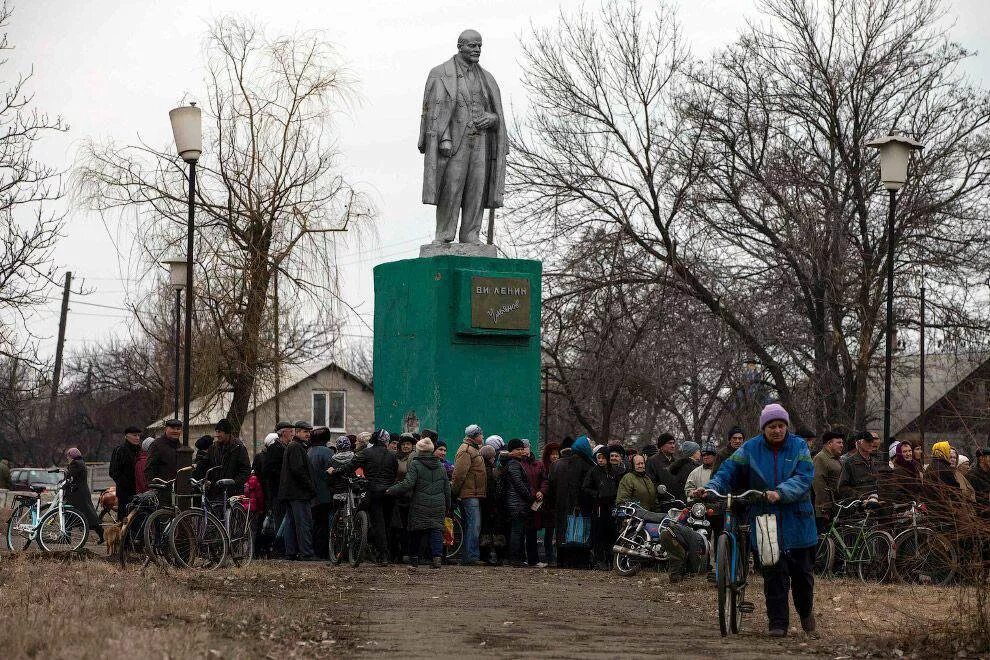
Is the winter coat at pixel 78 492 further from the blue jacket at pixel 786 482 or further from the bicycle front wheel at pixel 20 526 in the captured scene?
the blue jacket at pixel 786 482

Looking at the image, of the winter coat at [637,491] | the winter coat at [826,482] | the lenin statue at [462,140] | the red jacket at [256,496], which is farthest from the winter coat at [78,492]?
the winter coat at [826,482]

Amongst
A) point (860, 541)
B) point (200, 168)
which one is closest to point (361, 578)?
point (860, 541)

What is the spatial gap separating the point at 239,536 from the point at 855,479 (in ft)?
21.0

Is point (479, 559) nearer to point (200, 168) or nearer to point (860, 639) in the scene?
point (860, 639)

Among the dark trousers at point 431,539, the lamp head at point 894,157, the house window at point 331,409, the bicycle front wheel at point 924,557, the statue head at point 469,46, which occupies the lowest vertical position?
the bicycle front wheel at point 924,557

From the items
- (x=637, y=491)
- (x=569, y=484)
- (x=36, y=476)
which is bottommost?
(x=637, y=491)

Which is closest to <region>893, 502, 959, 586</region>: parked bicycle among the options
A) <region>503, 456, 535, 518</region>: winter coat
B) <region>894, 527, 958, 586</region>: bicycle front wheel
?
<region>894, 527, 958, 586</region>: bicycle front wheel

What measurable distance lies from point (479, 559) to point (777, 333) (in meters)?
11.2

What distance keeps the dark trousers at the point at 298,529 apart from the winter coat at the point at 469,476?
1650 millimetres

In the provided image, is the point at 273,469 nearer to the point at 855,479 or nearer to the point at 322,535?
the point at 322,535

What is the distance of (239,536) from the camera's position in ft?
55.8

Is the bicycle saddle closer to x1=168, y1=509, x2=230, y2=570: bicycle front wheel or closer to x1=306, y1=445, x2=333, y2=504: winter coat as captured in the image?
x1=306, y1=445, x2=333, y2=504: winter coat

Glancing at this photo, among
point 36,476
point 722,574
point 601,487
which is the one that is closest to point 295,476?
point 601,487

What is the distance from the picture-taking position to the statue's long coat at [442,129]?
20562 mm
